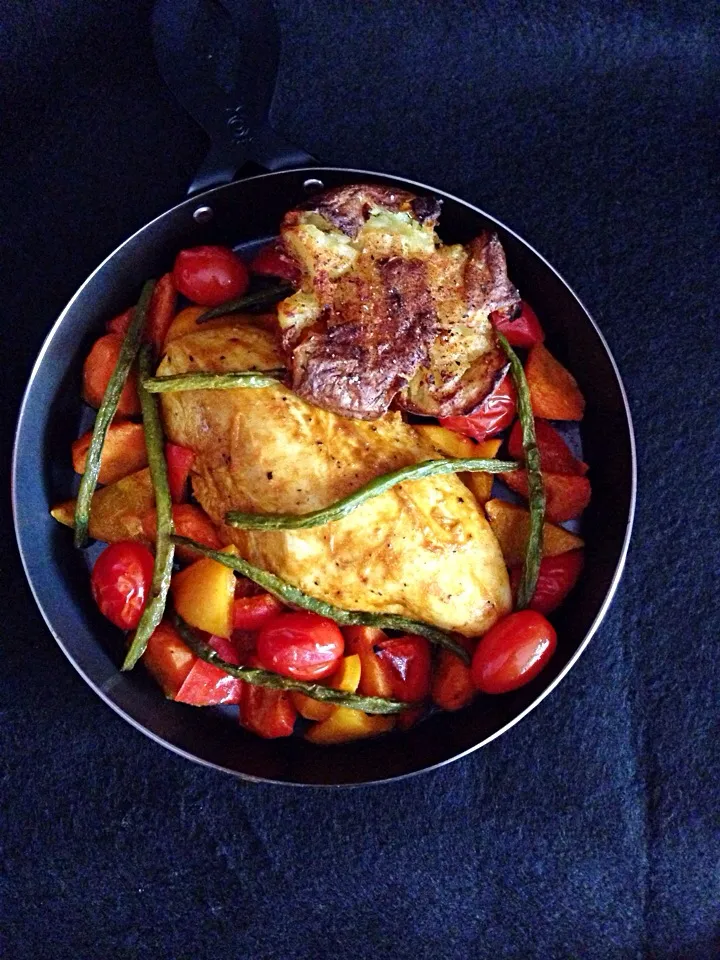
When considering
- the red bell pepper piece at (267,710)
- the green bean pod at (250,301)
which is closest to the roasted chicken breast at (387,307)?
the green bean pod at (250,301)

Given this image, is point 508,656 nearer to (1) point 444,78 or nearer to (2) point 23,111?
(1) point 444,78

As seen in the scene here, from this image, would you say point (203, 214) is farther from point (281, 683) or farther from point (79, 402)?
point (281, 683)

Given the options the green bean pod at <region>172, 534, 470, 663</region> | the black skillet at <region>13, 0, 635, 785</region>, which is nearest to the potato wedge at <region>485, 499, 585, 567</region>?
the black skillet at <region>13, 0, 635, 785</region>

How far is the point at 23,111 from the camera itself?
399 centimetres

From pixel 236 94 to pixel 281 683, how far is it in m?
2.18

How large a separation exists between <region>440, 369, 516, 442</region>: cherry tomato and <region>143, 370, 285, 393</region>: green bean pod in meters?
0.66

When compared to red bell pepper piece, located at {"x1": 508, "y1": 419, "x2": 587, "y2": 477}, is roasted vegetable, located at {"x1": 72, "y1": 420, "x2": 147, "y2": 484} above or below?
above

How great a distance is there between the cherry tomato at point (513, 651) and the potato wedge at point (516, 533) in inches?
10.1

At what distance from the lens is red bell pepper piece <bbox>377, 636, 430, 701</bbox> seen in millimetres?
3508

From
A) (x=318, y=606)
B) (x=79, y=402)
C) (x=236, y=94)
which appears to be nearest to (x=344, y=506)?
→ (x=318, y=606)

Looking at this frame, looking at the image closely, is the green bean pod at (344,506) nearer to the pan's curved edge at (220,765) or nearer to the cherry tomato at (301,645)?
the cherry tomato at (301,645)

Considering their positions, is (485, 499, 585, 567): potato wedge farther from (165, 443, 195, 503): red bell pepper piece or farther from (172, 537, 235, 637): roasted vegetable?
(165, 443, 195, 503): red bell pepper piece

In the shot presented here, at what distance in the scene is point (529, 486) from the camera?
11.3ft

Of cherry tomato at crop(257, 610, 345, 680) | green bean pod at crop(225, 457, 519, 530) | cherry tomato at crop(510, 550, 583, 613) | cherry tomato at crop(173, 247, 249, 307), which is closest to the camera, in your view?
green bean pod at crop(225, 457, 519, 530)
